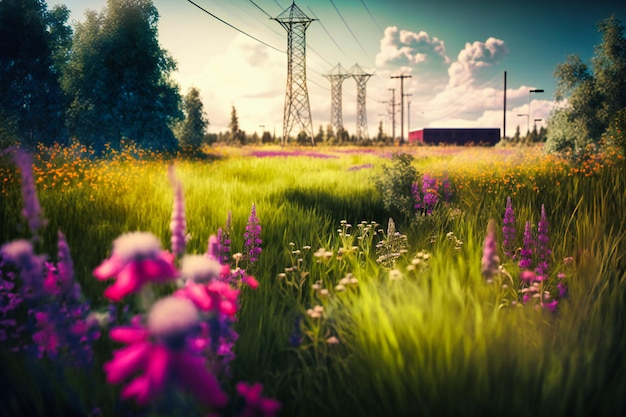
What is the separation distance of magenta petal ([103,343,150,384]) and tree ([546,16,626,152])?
16.8 meters

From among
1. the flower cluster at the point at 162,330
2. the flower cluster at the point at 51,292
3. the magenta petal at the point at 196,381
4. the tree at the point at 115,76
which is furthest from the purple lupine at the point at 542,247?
the tree at the point at 115,76

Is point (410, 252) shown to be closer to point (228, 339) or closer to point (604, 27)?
point (228, 339)

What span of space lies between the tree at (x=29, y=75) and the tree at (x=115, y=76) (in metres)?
0.66

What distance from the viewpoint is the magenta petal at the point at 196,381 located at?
90cm

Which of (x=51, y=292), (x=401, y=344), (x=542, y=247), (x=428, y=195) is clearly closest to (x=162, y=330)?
(x=51, y=292)

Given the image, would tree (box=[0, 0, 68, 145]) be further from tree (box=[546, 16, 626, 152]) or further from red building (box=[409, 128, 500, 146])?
red building (box=[409, 128, 500, 146])

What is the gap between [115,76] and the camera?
1764cm

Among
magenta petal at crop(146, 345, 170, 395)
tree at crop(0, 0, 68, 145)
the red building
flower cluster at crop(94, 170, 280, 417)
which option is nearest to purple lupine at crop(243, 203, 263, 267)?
flower cluster at crop(94, 170, 280, 417)

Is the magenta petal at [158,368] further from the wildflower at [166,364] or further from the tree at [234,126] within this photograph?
the tree at [234,126]

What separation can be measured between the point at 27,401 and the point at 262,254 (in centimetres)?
255

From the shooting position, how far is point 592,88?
50.7 feet

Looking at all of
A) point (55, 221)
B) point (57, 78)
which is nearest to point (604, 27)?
Answer: point (55, 221)

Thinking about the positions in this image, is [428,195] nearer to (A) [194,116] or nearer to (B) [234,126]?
(A) [194,116]

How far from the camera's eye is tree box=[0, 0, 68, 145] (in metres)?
14.7
